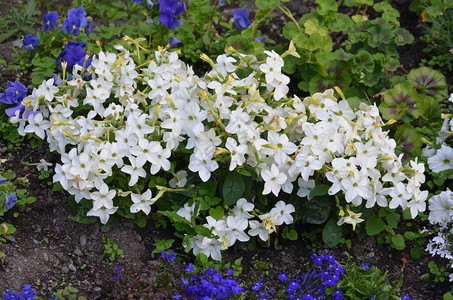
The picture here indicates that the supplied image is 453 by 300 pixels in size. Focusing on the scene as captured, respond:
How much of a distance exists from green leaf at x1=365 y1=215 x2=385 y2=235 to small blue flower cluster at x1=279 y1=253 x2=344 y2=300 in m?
0.32

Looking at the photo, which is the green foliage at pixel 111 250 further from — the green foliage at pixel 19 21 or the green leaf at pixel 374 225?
the green foliage at pixel 19 21

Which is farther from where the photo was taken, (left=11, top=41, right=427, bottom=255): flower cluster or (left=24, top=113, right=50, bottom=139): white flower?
(left=24, top=113, right=50, bottom=139): white flower

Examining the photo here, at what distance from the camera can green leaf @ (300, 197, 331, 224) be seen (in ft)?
11.6

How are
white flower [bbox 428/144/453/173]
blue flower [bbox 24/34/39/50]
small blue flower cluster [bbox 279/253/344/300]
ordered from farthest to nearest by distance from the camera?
blue flower [bbox 24/34/39/50]
white flower [bbox 428/144/453/173]
small blue flower cluster [bbox 279/253/344/300]

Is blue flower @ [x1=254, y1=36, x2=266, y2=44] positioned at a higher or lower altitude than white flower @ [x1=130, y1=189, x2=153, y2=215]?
higher

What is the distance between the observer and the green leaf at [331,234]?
3.58 metres

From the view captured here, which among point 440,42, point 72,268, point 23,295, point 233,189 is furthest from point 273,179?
point 440,42

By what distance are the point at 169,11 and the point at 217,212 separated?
61.5 inches

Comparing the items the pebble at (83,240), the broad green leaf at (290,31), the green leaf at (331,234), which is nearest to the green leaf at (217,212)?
the green leaf at (331,234)

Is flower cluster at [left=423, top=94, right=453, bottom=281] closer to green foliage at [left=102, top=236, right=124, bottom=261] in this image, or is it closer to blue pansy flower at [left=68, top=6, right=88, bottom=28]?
green foliage at [left=102, top=236, right=124, bottom=261]

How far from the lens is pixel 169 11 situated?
4.36 metres

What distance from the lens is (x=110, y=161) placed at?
130 inches

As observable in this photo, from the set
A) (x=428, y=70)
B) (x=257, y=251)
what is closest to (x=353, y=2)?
(x=428, y=70)

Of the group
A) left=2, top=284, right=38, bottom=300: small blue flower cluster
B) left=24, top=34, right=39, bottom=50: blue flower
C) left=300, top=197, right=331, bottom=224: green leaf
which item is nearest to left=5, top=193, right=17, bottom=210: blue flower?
left=2, top=284, right=38, bottom=300: small blue flower cluster
